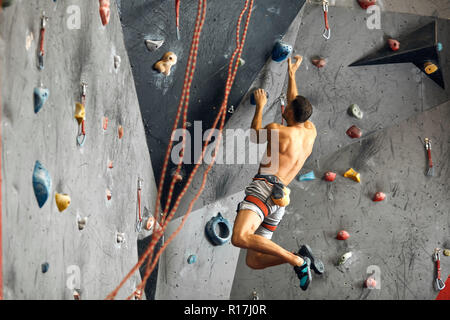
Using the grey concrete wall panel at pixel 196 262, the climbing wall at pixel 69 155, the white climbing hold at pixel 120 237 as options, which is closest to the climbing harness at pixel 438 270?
the grey concrete wall panel at pixel 196 262

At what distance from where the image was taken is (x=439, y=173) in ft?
14.0

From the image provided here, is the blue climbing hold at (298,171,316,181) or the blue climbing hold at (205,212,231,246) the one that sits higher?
the blue climbing hold at (298,171,316,181)

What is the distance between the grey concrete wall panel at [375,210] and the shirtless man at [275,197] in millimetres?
454

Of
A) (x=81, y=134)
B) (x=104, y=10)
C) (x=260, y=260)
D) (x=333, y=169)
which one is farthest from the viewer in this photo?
(x=333, y=169)

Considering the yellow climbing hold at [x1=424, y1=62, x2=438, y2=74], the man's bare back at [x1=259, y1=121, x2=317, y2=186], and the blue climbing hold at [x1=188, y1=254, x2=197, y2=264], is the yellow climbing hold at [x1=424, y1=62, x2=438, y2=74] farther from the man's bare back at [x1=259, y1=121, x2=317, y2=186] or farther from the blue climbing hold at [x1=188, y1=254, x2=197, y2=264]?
the blue climbing hold at [x1=188, y1=254, x2=197, y2=264]

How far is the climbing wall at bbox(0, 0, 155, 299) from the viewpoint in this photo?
2.36 m

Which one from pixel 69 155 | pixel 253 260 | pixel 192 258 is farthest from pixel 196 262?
pixel 69 155

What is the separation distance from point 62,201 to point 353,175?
2085 millimetres

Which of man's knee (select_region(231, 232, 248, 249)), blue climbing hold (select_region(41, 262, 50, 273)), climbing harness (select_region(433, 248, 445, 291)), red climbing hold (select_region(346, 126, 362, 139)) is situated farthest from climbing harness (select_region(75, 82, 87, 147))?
climbing harness (select_region(433, 248, 445, 291))

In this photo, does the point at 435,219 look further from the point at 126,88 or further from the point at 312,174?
the point at 126,88

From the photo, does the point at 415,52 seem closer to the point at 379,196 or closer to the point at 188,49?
the point at 379,196

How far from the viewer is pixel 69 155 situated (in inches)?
114

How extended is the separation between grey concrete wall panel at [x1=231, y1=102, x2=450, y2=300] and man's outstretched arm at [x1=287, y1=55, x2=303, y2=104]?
550 millimetres

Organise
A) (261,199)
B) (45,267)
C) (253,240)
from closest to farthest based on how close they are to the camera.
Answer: (45,267), (253,240), (261,199)
